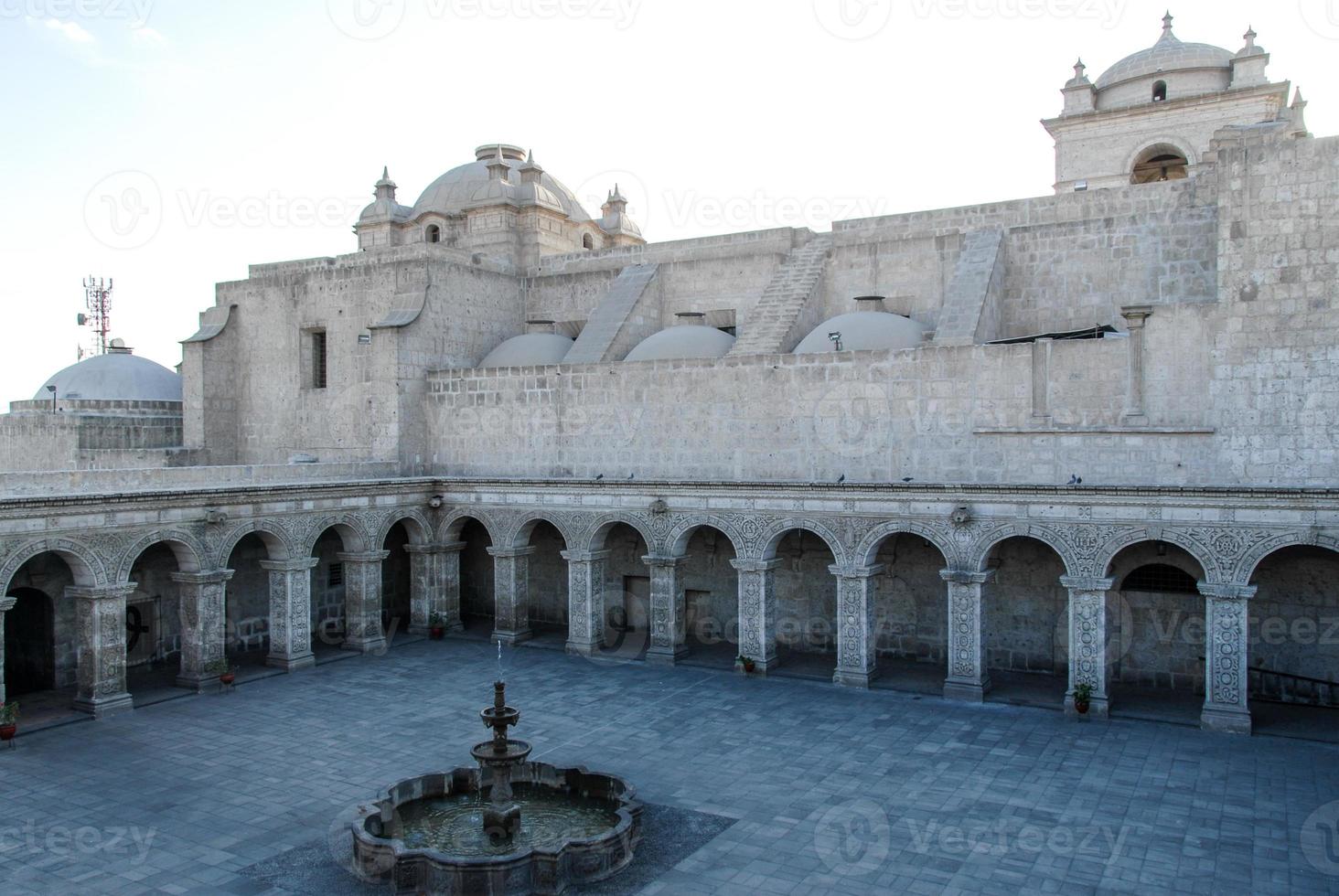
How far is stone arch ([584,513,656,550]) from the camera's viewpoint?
23.3 metres

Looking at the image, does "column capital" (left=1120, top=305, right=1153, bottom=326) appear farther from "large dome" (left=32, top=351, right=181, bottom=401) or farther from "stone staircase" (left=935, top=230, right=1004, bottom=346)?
"large dome" (left=32, top=351, right=181, bottom=401)

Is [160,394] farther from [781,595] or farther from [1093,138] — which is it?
[1093,138]

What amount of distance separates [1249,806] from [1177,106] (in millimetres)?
22680

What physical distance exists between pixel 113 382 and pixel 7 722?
19.3 meters

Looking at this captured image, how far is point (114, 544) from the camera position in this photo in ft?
63.2

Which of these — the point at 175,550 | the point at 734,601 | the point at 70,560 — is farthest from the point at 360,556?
the point at 734,601

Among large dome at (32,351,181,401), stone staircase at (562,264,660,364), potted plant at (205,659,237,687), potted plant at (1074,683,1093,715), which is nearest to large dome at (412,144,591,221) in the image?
stone staircase at (562,264,660,364)

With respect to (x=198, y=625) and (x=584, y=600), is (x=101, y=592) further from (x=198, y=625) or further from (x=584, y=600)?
(x=584, y=600)

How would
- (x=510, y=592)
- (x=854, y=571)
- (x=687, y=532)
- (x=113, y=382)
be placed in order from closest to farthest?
(x=854, y=571) → (x=687, y=532) → (x=510, y=592) → (x=113, y=382)

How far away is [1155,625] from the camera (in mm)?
20469

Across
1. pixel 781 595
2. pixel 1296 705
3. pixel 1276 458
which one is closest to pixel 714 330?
pixel 781 595

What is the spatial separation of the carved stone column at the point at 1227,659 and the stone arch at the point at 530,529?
44.6 feet

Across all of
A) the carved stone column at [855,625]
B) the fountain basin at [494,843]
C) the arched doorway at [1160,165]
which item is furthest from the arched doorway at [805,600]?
the arched doorway at [1160,165]

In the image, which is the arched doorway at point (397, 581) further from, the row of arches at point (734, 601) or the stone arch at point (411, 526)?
the stone arch at point (411, 526)
